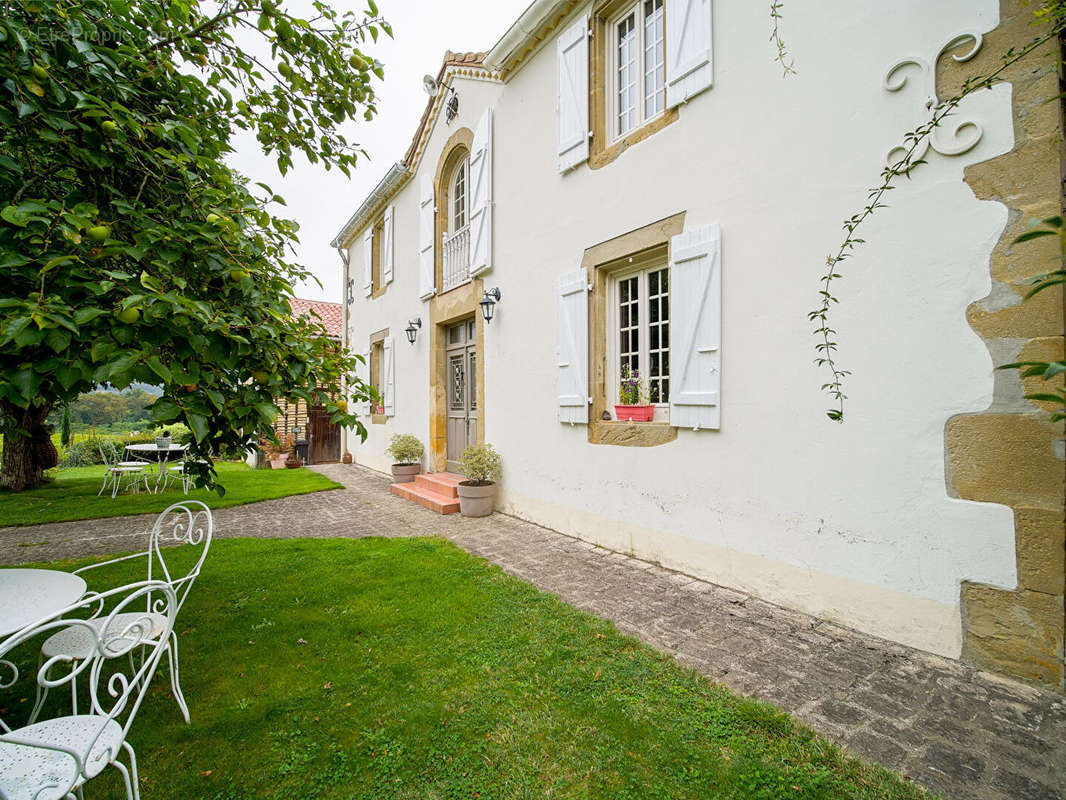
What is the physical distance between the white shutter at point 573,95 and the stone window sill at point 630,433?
2.86m

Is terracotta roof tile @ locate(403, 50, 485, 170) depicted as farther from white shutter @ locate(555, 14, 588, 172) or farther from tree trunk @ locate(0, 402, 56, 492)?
tree trunk @ locate(0, 402, 56, 492)

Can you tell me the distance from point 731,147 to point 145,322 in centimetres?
399

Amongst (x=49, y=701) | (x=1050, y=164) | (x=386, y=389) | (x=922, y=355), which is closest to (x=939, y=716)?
(x=922, y=355)

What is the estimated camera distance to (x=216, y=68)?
2.63 metres

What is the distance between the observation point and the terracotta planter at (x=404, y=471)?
8.52 m

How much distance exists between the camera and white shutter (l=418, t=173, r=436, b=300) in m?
8.45

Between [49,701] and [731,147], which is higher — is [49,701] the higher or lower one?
the lower one

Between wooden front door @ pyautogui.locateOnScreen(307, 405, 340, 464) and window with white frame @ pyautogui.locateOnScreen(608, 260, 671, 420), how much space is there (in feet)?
32.7

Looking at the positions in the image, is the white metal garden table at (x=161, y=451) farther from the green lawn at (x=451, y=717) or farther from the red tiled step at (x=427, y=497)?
the green lawn at (x=451, y=717)

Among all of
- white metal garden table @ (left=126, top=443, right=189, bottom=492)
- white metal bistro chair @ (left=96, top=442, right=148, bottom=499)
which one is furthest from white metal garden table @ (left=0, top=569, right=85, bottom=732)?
white metal bistro chair @ (left=96, top=442, right=148, bottom=499)

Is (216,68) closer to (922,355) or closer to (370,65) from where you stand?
(370,65)

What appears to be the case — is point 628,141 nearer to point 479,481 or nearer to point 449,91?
point 479,481

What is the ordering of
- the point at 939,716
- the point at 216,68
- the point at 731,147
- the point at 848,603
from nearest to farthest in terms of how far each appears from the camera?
the point at 939,716
the point at 216,68
the point at 848,603
the point at 731,147

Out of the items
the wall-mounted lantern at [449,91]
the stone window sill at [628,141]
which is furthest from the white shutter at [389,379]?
the stone window sill at [628,141]
